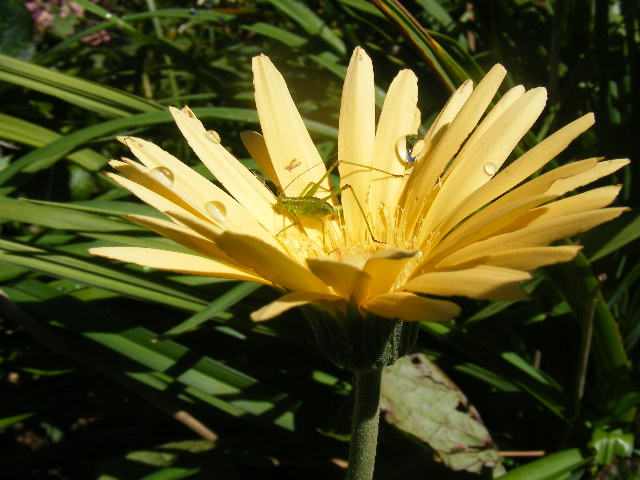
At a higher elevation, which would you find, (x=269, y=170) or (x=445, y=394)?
(x=269, y=170)

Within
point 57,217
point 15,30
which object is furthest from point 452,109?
point 15,30

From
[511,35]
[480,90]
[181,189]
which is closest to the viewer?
[181,189]

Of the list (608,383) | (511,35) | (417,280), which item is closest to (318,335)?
(417,280)

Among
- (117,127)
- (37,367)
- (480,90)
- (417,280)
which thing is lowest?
(37,367)

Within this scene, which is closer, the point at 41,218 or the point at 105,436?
the point at 41,218

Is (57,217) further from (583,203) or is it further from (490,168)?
(583,203)

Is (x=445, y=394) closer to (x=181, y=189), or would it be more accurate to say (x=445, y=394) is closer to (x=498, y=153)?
(x=498, y=153)

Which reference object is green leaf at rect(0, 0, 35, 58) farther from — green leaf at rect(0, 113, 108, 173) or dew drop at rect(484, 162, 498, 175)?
dew drop at rect(484, 162, 498, 175)

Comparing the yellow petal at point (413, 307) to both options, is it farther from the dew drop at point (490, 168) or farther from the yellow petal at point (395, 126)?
the yellow petal at point (395, 126)
